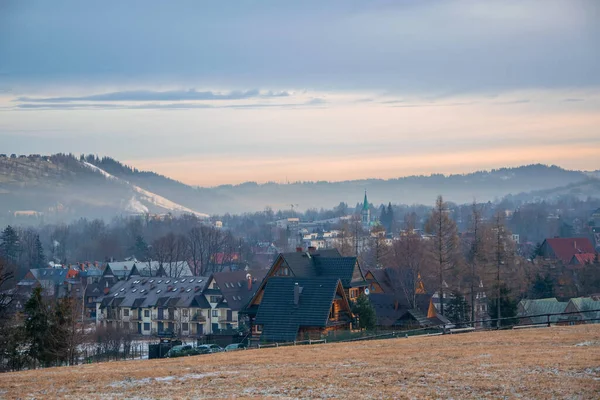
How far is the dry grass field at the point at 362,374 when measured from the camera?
24984 millimetres

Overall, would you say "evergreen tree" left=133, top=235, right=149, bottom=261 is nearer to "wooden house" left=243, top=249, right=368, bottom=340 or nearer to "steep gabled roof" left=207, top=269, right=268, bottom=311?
"steep gabled roof" left=207, top=269, right=268, bottom=311

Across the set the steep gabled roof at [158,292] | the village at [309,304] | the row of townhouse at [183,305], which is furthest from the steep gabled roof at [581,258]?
the steep gabled roof at [158,292]

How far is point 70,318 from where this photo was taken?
45844 millimetres

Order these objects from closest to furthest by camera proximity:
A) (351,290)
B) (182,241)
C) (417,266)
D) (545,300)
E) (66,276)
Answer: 1. (351,290)
2. (545,300)
3. (417,266)
4. (66,276)
5. (182,241)

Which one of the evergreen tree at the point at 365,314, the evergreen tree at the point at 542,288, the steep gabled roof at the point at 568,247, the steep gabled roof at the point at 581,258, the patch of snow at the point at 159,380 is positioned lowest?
the patch of snow at the point at 159,380

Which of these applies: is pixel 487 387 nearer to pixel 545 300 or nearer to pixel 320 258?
pixel 320 258

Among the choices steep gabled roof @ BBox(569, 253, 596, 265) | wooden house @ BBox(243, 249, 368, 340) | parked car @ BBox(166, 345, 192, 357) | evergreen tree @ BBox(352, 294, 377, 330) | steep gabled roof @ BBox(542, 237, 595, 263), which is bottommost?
parked car @ BBox(166, 345, 192, 357)

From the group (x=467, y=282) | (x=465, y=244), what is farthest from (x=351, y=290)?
(x=465, y=244)

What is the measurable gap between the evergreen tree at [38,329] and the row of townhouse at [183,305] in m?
41.8

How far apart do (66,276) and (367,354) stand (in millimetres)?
119709

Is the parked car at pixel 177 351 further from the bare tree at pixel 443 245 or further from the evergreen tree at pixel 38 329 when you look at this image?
the bare tree at pixel 443 245

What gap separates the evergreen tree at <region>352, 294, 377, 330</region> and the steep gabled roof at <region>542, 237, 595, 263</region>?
82.5 meters

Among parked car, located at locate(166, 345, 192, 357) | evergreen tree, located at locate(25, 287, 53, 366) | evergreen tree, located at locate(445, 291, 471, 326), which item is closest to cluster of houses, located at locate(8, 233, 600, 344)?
evergreen tree, located at locate(445, 291, 471, 326)

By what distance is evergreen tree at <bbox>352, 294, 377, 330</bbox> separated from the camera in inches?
2331
